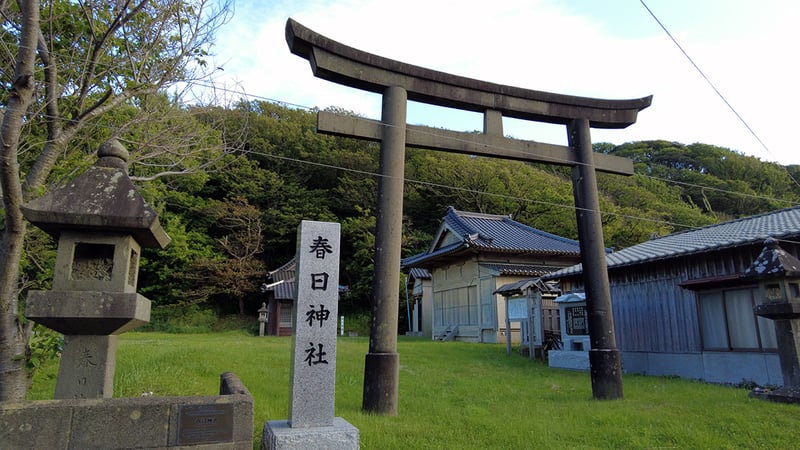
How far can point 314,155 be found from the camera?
123 ft

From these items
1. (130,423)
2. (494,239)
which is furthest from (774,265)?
(494,239)

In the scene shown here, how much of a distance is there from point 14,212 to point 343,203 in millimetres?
31689

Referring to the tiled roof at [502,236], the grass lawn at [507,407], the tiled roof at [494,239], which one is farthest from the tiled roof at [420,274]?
the grass lawn at [507,407]

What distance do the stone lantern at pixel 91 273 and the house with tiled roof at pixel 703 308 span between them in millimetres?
10029

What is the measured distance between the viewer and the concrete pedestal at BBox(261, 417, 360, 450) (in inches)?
179

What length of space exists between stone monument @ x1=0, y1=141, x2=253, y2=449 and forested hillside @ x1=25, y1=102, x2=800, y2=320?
25.2m

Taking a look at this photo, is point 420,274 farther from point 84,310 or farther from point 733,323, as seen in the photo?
point 84,310

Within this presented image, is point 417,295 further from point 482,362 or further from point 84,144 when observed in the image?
point 84,144

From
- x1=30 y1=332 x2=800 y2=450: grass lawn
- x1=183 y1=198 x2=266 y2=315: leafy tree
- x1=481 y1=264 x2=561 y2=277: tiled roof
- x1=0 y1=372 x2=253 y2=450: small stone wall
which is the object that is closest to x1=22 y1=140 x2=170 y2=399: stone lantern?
x1=0 y1=372 x2=253 y2=450: small stone wall

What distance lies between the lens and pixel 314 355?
5.21 meters

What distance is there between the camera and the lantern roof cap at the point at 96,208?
435 centimetres

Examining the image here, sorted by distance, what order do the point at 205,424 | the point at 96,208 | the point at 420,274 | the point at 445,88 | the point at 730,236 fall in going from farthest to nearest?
the point at 420,274 → the point at 730,236 → the point at 445,88 → the point at 96,208 → the point at 205,424

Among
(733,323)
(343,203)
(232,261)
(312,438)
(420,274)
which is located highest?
(343,203)

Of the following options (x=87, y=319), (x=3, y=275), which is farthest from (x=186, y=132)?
(x=87, y=319)
